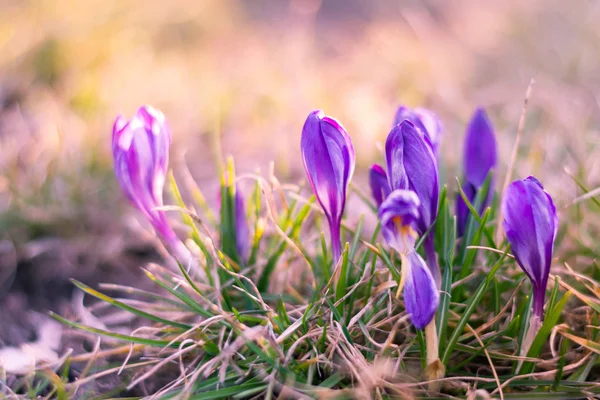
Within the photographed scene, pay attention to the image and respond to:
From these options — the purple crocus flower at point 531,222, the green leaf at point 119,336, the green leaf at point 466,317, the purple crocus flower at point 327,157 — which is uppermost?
the purple crocus flower at point 327,157

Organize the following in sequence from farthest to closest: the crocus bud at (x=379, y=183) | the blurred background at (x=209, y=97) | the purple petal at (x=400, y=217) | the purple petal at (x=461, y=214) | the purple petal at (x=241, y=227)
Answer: the blurred background at (x=209, y=97) < the purple petal at (x=241, y=227) < the purple petal at (x=461, y=214) < the crocus bud at (x=379, y=183) < the purple petal at (x=400, y=217)

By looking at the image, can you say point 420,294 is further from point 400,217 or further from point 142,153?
point 142,153

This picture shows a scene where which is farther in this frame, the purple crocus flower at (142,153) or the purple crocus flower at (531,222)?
the purple crocus flower at (142,153)

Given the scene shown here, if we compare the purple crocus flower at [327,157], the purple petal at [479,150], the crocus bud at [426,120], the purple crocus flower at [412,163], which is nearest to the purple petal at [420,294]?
the purple crocus flower at [412,163]

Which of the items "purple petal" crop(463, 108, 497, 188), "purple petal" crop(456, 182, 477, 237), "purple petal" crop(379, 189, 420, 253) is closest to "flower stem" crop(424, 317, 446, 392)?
"purple petal" crop(379, 189, 420, 253)

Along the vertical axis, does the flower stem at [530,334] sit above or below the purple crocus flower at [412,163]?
below

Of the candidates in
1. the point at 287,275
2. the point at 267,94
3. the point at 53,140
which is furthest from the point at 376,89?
the point at 287,275

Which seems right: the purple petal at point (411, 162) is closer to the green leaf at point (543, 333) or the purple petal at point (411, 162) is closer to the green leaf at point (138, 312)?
the green leaf at point (543, 333)

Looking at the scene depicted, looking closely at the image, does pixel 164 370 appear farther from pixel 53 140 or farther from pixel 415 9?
pixel 415 9
